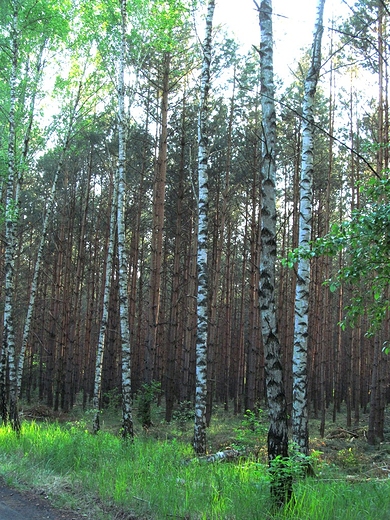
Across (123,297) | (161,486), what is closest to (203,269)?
(123,297)

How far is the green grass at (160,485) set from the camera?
4305 millimetres

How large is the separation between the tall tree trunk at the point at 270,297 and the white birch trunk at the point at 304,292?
2767mm

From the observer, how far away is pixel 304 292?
25.4 feet

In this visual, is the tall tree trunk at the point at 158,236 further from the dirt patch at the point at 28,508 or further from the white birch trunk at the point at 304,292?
the dirt patch at the point at 28,508

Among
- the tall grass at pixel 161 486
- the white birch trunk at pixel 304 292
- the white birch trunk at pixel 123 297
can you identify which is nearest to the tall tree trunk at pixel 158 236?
the white birch trunk at pixel 123 297

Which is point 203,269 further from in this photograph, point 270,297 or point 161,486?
point 161,486

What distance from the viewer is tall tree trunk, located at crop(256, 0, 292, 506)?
4.32 meters

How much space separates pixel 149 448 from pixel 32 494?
2512 millimetres

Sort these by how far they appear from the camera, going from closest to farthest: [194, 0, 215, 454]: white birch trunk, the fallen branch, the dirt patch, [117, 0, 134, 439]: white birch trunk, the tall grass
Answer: the tall grass → the dirt patch → the fallen branch → [194, 0, 215, 454]: white birch trunk → [117, 0, 134, 439]: white birch trunk

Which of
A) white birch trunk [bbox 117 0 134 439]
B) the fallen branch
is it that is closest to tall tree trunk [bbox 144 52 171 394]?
white birch trunk [bbox 117 0 134 439]

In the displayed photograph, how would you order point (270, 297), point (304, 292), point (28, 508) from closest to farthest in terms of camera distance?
point (270, 297), point (28, 508), point (304, 292)

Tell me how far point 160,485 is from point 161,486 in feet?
0.18

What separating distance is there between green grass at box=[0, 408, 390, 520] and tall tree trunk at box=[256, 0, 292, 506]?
0.23 m

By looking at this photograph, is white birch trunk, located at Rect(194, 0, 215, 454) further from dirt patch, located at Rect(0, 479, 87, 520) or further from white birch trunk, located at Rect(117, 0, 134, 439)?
dirt patch, located at Rect(0, 479, 87, 520)
